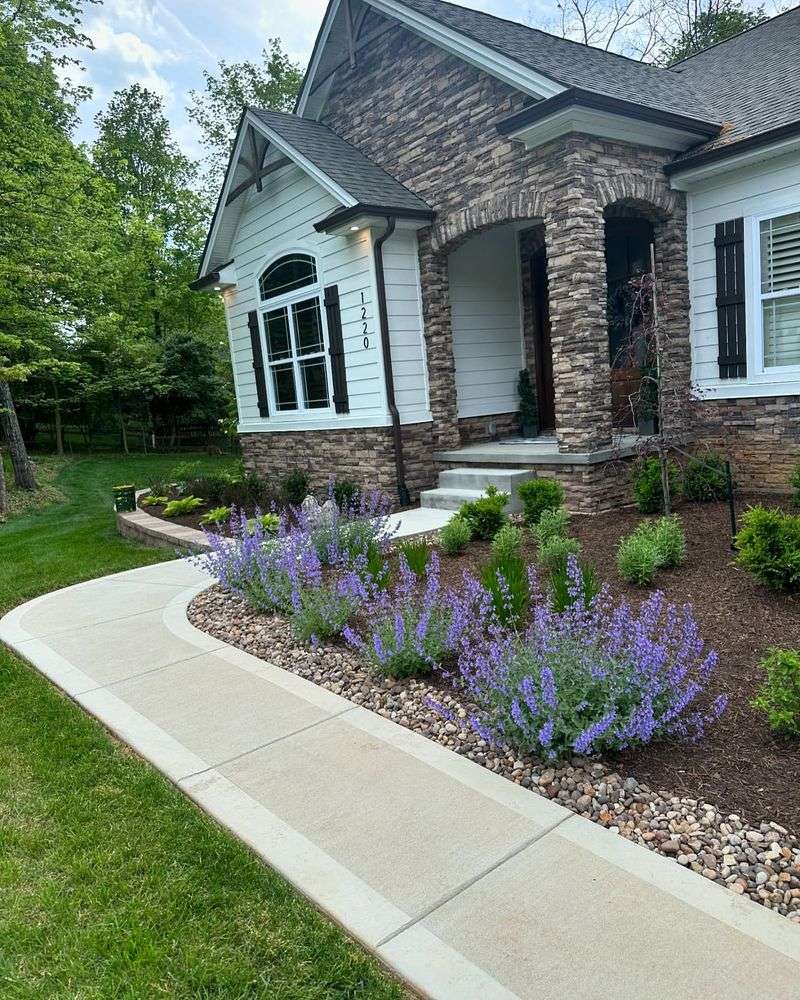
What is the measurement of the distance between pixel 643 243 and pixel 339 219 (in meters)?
3.74

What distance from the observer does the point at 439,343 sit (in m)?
9.05

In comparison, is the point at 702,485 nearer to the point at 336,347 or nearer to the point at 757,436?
the point at 757,436

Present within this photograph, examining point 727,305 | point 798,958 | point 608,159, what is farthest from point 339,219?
point 798,958

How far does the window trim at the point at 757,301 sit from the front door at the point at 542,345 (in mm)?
3010

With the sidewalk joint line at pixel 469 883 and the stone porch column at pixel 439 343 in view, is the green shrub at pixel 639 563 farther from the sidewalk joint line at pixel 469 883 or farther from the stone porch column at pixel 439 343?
the stone porch column at pixel 439 343

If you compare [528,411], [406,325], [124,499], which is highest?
[406,325]

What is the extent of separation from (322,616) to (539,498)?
279cm

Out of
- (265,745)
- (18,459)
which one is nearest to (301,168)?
(265,745)

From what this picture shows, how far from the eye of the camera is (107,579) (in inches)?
272

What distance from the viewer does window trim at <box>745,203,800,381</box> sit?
23.8ft

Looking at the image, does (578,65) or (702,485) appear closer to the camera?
(702,485)

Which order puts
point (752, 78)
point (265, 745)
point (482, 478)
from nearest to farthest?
point (265, 745)
point (482, 478)
point (752, 78)

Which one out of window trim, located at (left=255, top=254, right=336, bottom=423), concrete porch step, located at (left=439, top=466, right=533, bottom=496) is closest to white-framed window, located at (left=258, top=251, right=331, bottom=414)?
window trim, located at (left=255, top=254, right=336, bottom=423)

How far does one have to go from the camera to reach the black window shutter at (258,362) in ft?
35.9
